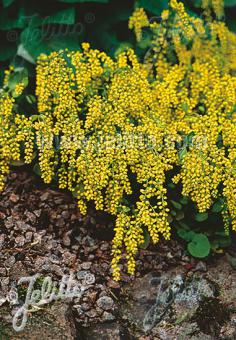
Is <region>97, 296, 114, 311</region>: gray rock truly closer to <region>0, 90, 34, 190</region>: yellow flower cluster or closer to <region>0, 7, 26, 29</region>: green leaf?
<region>0, 90, 34, 190</region>: yellow flower cluster

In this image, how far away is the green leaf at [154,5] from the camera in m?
4.41

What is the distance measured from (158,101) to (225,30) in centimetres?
100

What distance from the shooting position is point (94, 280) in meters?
3.17

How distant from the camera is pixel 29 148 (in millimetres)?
3176

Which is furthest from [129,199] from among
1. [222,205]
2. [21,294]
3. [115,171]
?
[21,294]

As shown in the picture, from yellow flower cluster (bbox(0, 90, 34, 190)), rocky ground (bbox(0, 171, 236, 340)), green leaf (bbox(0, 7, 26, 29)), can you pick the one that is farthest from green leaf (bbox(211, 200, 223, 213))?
green leaf (bbox(0, 7, 26, 29))

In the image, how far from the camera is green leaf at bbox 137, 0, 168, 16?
441cm

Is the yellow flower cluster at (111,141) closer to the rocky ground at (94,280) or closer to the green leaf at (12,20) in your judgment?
the rocky ground at (94,280)

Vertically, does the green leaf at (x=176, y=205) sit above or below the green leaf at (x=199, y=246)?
above

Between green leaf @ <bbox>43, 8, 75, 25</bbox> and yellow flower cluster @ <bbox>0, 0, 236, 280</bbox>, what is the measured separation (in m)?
0.72

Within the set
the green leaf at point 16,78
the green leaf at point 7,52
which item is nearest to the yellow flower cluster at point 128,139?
the green leaf at point 16,78

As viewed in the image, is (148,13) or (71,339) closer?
(71,339)

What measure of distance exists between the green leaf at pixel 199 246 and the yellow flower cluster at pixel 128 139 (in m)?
0.19

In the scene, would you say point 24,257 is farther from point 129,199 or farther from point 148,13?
point 148,13
